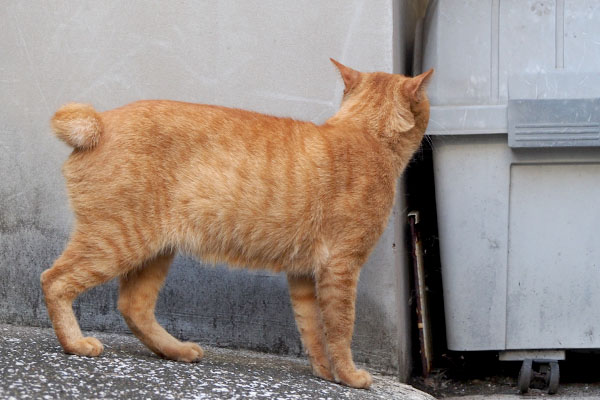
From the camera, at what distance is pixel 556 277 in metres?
3.42

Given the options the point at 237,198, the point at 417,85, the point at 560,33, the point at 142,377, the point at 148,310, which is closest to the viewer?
the point at 142,377

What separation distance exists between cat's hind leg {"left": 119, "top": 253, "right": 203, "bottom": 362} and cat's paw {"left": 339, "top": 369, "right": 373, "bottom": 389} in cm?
54

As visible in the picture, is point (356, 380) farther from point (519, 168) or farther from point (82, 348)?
point (519, 168)

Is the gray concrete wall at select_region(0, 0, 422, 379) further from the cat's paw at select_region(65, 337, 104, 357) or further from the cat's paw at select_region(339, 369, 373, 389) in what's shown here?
the cat's paw at select_region(65, 337, 104, 357)

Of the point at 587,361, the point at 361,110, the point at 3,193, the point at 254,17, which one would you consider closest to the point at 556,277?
the point at 587,361

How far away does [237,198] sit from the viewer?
292 centimetres

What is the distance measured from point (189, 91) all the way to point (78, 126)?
2.89 feet

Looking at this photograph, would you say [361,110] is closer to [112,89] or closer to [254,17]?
[254,17]

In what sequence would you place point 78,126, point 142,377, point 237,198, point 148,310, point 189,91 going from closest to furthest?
point 142,377, point 78,126, point 237,198, point 148,310, point 189,91

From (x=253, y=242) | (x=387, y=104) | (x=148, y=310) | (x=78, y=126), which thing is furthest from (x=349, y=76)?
(x=148, y=310)

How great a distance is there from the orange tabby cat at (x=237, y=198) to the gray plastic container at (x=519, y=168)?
35cm

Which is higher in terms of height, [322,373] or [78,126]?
[78,126]

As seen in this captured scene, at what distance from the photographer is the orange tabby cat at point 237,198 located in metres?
2.79

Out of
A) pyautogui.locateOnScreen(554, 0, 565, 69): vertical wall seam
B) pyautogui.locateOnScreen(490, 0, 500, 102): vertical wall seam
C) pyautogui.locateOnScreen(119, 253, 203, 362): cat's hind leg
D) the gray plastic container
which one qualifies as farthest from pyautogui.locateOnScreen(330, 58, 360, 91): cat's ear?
pyautogui.locateOnScreen(119, 253, 203, 362): cat's hind leg
